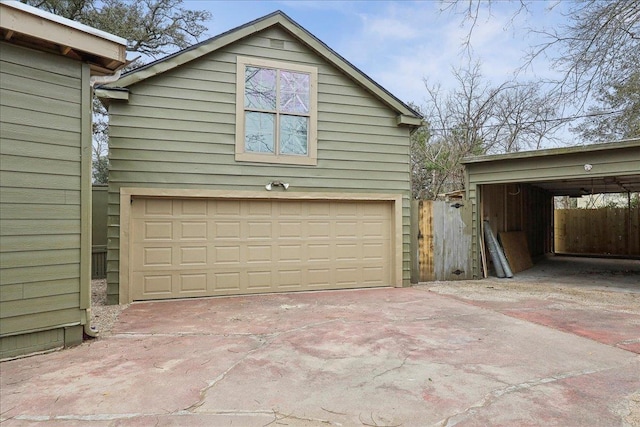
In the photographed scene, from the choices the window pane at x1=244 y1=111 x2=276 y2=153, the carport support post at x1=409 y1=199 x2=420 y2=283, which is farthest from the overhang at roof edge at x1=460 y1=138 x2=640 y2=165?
the window pane at x1=244 y1=111 x2=276 y2=153

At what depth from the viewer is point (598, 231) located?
1527 centimetres

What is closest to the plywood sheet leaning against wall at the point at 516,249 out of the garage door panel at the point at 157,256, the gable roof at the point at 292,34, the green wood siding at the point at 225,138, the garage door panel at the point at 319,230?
→ the green wood siding at the point at 225,138

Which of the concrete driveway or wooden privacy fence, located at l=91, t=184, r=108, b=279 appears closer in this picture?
the concrete driveway

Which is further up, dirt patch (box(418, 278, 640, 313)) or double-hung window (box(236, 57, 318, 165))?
double-hung window (box(236, 57, 318, 165))

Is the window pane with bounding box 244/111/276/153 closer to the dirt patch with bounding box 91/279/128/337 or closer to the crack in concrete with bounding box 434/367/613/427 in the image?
the dirt patch with bounding box 91/279/128/337

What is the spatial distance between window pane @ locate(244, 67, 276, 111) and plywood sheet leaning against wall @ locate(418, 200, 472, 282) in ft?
13.3

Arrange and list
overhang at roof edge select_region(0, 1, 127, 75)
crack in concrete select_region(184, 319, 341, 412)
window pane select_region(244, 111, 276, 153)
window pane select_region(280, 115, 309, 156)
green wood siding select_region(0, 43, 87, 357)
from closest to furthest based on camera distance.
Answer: crack in concrete select_region(184, 319, 341, 412) < overhang at roof edge select_region(0, 1, 127, 75) < green wood siding select_region(0, 43, 87, 357) < window pane select_region(244, 111, 276, 153) < window pane select_region(280, 115, 309, 156)

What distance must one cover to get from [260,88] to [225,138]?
1.15 meters

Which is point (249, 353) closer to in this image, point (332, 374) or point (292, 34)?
point (332, 374)

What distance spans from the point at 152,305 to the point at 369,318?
3.43 metres

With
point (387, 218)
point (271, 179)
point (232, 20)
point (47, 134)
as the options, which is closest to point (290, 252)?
point (271, 179)

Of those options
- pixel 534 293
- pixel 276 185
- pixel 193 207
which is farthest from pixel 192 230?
pixel 534 293

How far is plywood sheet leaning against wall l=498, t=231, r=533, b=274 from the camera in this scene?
10.1m

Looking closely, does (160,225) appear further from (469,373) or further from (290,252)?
(469,373)
